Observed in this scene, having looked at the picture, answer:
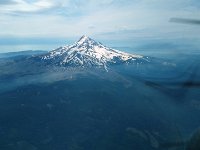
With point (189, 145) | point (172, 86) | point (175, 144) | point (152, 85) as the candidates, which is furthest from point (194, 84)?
point (189, 145)

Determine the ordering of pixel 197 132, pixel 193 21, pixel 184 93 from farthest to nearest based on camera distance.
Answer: pixel 197 132 → pixel 184 93 → pixel 193 21

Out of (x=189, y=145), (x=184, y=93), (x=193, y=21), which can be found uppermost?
(x=193, y=21)

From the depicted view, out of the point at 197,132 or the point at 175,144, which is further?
the point at 197,132

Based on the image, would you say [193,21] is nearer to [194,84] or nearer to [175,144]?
[194,84]

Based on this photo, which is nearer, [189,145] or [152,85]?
[152,85]

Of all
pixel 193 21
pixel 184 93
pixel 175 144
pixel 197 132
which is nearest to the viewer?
pixel 193 21

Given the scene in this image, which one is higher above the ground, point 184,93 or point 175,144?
point 184,93

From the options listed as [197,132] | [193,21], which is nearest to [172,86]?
[193,21]

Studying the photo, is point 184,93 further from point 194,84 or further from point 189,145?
point 189,145

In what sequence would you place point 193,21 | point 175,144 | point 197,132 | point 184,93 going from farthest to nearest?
point 197,132 < point 175,144 < point 184,93 < point 193,21
